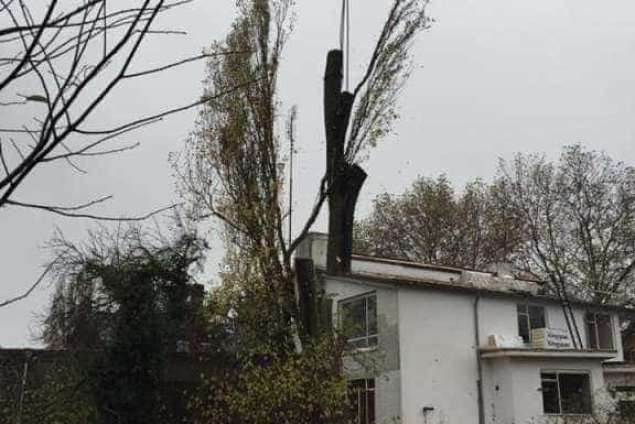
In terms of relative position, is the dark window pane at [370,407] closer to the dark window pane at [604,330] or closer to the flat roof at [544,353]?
the flat roof at [544,353]

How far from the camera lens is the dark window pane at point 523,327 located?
22531mm

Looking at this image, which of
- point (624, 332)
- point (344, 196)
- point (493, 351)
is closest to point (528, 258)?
point (624, 332)

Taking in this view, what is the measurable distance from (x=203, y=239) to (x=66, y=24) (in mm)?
17256

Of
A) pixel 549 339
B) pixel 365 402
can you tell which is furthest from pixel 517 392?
pixel 365 402

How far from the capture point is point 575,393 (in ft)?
72.2

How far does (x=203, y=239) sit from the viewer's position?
18.6 metres

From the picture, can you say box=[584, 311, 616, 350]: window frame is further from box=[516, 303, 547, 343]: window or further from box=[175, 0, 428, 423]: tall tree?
box=[175, 0, 428, 423]: tall tree

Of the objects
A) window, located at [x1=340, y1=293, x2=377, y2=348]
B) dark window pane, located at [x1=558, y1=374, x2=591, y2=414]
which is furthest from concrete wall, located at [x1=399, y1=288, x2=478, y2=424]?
dark window pane, located at [x1=558, y1=374, x2=591, y2=414]

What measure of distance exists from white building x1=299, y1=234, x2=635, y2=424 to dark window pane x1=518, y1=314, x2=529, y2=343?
0.03 meters

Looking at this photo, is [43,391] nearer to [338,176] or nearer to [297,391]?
[297,391]

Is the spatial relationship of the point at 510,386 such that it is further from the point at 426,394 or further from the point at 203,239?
the point at 203,239

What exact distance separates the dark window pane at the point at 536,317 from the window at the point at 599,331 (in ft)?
7.98

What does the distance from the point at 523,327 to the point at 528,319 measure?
33 centimetres

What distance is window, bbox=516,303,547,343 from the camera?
2258 cm
